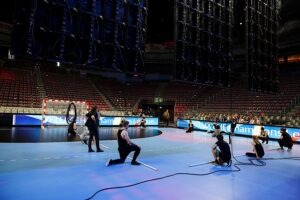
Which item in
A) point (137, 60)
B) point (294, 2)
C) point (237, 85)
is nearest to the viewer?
point (137, 60)

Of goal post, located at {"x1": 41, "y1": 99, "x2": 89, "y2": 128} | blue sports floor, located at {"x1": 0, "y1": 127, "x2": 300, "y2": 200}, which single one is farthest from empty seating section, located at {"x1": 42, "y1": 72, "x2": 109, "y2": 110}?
blue sports floor, located at {"x1": 0, "y1": 127, "x2": 300, "y2": 200}

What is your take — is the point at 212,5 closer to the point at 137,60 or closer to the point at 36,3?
the point at 137,60

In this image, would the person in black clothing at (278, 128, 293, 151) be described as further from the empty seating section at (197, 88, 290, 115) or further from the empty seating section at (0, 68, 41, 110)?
the empty seating section at (0, 68, 41, 110)

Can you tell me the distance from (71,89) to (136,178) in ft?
76.0

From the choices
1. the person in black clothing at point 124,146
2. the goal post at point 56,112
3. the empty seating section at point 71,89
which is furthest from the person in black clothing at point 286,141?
the empty seating section at point 71,89

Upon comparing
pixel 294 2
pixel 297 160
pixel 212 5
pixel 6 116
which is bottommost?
pixel 297 160

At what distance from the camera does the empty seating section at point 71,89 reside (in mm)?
25309

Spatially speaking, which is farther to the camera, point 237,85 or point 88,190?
point 237,85

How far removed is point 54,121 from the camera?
1923 cm

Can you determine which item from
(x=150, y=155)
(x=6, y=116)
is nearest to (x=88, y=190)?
(x=150, y=155)

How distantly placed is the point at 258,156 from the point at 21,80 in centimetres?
2439

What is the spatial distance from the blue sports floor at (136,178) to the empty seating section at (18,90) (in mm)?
13747

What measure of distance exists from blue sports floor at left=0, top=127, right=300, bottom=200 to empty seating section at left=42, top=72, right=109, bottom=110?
1733cm

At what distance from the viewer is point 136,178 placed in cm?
590
